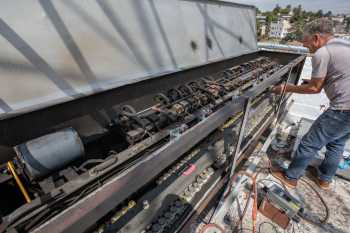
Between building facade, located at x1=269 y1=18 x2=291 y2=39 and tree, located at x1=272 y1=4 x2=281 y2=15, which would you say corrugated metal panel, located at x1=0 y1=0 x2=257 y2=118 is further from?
tree, located at x1=272 y1=4 x2=281 y2=15

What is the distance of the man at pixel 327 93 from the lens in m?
1.26

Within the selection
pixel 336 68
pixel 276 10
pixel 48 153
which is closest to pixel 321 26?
pixel 336 68

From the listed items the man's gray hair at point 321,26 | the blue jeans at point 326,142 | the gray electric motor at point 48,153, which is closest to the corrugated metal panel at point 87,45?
the gray electric motor at point 48,153

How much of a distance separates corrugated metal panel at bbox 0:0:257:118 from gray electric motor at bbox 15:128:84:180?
15.3 inches

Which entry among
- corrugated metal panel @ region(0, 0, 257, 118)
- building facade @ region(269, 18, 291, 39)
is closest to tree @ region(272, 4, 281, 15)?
building facade @ region(269, 18, 291, 39)

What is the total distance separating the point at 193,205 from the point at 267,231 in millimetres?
608

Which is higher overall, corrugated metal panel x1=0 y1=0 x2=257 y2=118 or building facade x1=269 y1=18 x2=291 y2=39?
corrugated metal panel x1=0 y1=0 x2=257 y2=118

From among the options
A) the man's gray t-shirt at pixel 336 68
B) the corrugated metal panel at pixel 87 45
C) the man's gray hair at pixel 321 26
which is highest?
the corrugated metal panel at pixel 87 45

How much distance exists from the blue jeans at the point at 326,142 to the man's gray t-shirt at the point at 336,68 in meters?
0.10

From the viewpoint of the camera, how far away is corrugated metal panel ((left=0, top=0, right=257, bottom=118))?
1048 mm

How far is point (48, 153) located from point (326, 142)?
6.19ft

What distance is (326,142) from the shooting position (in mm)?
1445

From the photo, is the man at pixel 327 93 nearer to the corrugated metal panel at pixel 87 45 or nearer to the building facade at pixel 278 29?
the corrugated metal panel at pixel 87 45

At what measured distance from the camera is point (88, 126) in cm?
131
